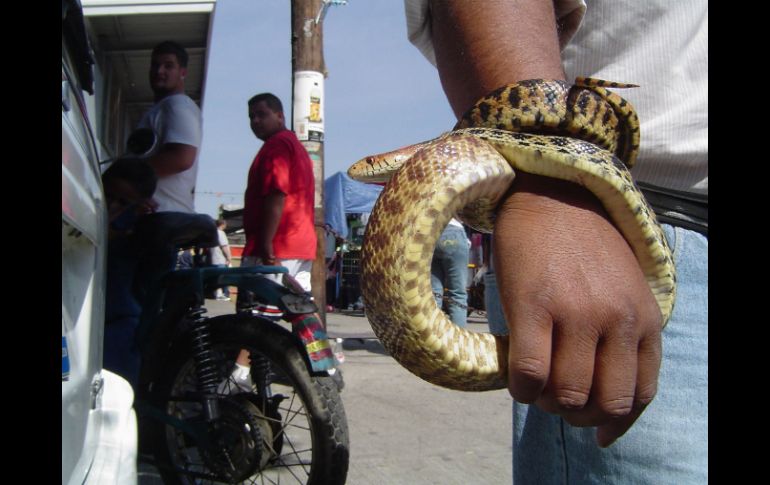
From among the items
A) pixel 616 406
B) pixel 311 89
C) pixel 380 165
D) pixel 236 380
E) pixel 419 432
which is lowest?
pixel 419 432

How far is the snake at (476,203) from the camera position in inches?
38.5

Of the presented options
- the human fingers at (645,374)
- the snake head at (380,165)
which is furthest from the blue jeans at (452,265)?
the human fingers at (645,374)

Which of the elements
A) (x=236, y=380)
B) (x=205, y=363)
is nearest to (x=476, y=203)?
(x=205, y=363)

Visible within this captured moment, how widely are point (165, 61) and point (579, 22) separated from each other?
143 inches

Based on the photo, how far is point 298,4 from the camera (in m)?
5.96

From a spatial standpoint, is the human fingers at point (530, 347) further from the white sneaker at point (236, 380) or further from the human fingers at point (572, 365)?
the white sneaker at point (236, 380)

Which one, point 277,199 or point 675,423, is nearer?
point 675,423

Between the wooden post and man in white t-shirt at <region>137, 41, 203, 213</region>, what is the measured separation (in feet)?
5.82

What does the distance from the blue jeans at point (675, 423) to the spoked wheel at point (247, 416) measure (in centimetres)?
155

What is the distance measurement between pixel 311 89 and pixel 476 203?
16.8 feet

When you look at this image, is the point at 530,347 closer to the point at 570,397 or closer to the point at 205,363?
the point at 570,397

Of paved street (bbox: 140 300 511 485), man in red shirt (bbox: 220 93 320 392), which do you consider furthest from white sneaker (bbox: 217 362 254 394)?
man in red shirt (bbox: 220 93 320 392)

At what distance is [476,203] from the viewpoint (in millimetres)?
1091
